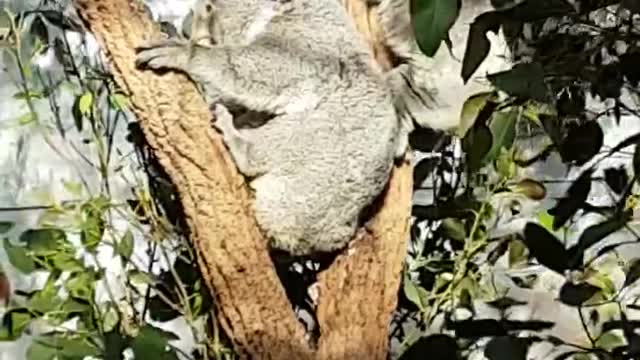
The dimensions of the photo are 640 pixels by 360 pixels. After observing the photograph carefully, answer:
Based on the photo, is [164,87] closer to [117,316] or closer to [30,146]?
[117,316]

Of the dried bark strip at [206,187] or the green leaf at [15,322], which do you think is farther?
the green leaf at [15,322]

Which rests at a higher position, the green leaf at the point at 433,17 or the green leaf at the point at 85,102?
the green leaf at the point at 433,17

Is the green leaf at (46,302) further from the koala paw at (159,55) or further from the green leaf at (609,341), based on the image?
the green leaf at (609,341)

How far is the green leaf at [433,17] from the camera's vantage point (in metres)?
0.58

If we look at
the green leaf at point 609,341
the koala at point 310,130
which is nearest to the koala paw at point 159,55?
Result: the koala at point 310,130

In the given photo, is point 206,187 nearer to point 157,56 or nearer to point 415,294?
point 157,56

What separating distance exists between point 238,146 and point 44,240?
32cm

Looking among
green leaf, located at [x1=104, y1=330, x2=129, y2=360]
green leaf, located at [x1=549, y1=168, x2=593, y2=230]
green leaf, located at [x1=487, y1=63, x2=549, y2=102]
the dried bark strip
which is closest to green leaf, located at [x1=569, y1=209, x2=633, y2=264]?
green leaf, located at [x1=549, y1=168, x2=593, y2=230]

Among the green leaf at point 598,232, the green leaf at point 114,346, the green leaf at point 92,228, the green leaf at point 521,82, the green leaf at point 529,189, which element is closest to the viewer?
the green leaf at point 521,82

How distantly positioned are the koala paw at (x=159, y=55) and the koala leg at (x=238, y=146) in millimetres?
170

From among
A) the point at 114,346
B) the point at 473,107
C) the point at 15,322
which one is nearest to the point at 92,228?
the point at 15,322

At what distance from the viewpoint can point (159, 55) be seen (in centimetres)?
148

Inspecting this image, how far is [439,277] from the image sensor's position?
77.3 inches

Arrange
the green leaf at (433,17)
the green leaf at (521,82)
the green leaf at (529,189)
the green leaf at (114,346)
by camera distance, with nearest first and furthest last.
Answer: the green leaf at (433,17), the green leaf at (521,82), the green leaf at (114,346), the green leaf at (529,189)
